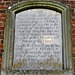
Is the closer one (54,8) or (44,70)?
(44,70)

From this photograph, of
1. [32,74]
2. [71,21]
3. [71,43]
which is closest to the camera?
[32,74]

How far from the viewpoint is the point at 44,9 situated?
10.5ft

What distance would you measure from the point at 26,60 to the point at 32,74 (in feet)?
0.96

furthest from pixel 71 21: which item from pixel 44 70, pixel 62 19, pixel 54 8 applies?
pixel 44 70

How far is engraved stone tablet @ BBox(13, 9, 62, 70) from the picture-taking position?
2.87 metres

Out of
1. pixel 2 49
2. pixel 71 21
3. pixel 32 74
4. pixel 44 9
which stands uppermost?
pixel 44 9

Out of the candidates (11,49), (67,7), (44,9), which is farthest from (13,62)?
(67,7)

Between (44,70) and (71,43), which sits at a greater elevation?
(71,43)

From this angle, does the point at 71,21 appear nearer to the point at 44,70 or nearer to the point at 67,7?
the point at 67,7

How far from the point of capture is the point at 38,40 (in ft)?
9.79

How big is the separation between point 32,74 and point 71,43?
897 millimetres

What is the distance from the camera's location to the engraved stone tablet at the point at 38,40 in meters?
2.87

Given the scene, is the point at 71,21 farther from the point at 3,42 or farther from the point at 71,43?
the point at 3,42

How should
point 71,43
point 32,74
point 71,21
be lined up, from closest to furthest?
point 32,74 → point 71,43 → point 71,21
